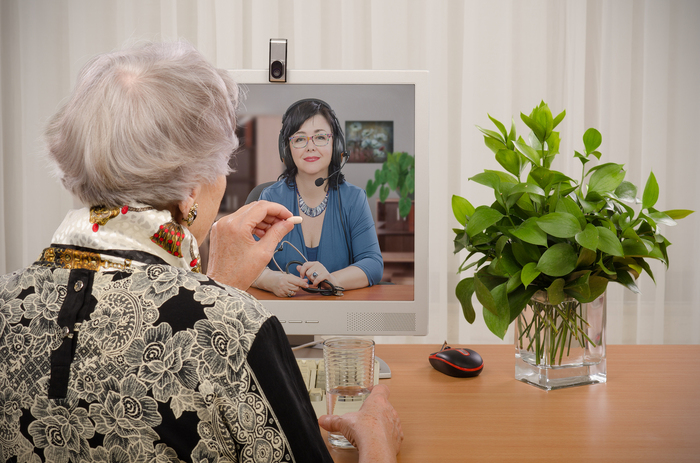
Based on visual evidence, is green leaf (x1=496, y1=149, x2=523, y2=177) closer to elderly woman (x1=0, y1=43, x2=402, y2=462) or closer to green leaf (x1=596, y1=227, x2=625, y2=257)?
green leaf (x1=596, y1=227, x2=625, y2=257)

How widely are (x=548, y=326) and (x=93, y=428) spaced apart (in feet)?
2.44

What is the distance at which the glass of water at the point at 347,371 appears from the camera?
0.77m

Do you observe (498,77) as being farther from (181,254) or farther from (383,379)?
(181,254)

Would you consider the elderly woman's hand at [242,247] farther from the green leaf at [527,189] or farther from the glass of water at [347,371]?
the green leaf at [527,189]

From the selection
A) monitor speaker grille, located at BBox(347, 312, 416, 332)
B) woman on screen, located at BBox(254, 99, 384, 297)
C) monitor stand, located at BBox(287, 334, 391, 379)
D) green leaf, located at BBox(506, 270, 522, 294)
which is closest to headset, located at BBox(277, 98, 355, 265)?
woman on screen, located at BBox(254, 99, 384, 297)

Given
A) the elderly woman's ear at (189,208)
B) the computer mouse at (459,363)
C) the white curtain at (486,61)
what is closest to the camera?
the elderly woman's ear at (189,208)

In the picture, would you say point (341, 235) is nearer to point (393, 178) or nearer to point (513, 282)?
point (393, 178)

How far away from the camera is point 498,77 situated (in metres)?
2.15

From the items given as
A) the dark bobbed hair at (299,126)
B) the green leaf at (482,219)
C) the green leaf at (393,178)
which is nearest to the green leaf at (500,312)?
the green leaf at (482,219)

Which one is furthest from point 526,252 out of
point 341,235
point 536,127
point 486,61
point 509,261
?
point 486,61

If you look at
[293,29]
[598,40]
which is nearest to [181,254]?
[293,29]

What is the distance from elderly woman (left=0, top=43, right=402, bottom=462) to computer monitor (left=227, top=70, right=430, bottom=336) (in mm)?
473

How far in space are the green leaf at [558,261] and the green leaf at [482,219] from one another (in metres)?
0.10

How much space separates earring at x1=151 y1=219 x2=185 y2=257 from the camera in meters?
0.57
